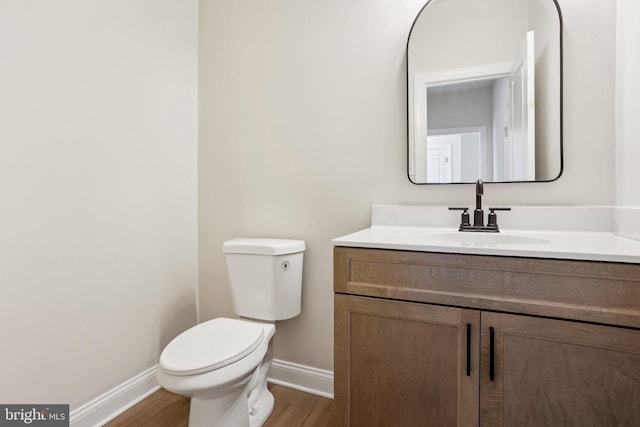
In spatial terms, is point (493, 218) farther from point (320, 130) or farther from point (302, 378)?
point (302, 378)

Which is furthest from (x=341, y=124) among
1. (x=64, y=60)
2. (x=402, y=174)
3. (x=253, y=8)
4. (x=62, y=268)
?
(x=62, y=268)

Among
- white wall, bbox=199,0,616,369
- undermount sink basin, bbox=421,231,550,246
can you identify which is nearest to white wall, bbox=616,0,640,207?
white wall, bbox=199,0,616,369

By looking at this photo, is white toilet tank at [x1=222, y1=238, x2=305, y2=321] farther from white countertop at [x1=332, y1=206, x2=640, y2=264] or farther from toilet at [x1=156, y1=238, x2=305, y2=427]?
white countertop at [x1=332, y1=206, x2=640, y2=264]

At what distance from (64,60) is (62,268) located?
0.84 metres

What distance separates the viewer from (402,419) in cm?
104

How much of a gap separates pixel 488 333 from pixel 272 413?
111cm

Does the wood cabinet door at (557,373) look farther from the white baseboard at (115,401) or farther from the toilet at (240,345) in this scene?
the white baseboard at (115,401)

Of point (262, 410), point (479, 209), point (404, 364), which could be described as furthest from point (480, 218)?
point (262, 410)

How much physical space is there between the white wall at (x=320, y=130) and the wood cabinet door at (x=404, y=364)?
57 cm

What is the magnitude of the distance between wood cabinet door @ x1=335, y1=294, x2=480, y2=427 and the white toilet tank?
1.67ft

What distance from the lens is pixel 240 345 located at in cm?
124

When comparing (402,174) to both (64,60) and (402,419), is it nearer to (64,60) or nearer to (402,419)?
(402,419)

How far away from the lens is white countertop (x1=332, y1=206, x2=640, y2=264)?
0.85 metres

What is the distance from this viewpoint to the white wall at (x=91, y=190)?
1.18 metres
